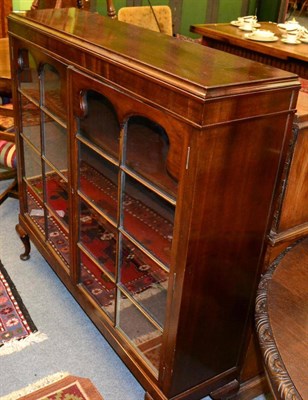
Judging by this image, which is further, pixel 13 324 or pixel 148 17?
pixel 148 17

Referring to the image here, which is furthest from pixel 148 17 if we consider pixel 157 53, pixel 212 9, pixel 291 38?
pixel 157 53

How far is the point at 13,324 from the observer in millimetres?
2197

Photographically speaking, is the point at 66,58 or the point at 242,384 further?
the point at 242,384

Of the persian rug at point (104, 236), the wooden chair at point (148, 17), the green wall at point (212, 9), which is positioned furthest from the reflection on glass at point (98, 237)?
the green wall at point (212, 9)

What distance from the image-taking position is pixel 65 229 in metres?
2.09

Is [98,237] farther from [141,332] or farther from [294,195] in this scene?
[294,195]

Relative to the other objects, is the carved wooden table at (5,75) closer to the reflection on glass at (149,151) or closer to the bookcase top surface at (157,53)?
the bookcase top surface at (157,53)

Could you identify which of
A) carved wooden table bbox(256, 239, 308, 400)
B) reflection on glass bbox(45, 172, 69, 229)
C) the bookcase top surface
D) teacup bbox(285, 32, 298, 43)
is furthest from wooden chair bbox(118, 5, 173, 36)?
carved wooden table bbox(256, 239, 308, 400)

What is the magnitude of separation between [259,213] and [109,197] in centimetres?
56

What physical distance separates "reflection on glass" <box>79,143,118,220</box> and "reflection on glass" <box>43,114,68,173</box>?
130mm

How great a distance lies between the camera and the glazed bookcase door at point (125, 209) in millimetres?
1397

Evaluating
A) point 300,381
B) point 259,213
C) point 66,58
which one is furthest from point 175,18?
point 300,381

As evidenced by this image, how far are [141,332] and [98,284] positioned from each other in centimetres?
34

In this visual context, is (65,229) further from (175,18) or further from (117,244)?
(175,18)
